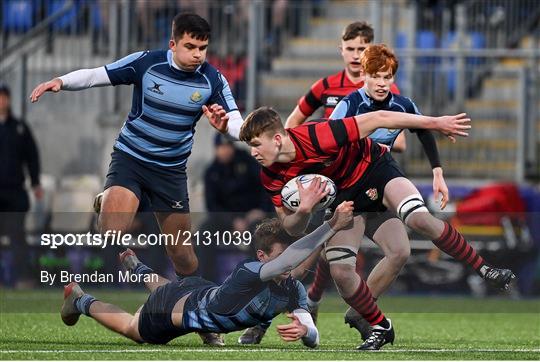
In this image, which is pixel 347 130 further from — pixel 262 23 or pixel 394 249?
pixel 262 23

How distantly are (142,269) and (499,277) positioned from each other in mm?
2206

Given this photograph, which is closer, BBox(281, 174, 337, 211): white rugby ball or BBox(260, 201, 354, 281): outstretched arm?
BBox(260, 201, 354, 281): outstretched arm

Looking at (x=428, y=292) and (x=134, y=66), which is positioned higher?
(x=134, y=66)

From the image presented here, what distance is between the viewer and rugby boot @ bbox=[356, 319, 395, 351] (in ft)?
29.7

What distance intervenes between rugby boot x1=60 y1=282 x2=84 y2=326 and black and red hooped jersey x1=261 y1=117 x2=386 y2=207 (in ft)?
4.39

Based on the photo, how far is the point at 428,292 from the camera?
16.0 m

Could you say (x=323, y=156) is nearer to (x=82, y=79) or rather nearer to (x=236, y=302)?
(x=236, y=302)

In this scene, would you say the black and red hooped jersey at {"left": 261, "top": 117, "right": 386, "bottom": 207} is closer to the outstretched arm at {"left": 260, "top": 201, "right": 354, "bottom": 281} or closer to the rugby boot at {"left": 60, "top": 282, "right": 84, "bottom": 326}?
the outstretched arm at {"left": 260, "top": 201, "right": 354, "bottom": 281}

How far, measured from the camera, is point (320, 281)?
9.86 meters

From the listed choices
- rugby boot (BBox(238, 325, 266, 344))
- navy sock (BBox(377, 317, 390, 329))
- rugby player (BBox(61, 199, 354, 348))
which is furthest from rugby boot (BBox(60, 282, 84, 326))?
navy sock (BBox(377, 317, 390, 329))

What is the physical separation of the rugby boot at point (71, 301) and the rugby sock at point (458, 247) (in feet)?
7.37

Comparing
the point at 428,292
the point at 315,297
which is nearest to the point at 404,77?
the point at 428,292

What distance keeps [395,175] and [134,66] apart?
1.88 meters

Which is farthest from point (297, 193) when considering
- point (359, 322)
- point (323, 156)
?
point (359, 322)
